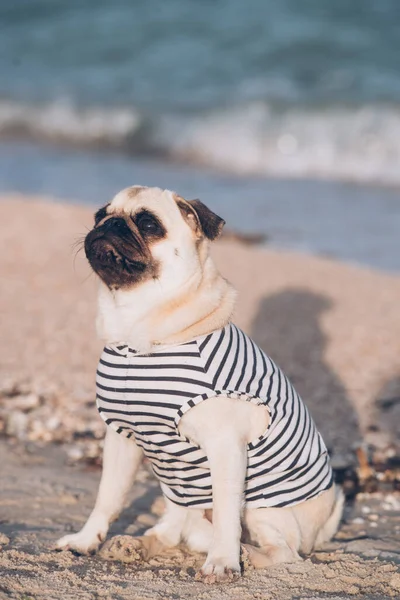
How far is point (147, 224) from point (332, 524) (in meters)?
1.74

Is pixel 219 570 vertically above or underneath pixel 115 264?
underneath

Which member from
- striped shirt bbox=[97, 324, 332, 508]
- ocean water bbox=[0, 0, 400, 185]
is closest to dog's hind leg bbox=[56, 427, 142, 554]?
striped shirt bbox=[97, 324, 332, 508]

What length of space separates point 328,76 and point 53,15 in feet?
28.1

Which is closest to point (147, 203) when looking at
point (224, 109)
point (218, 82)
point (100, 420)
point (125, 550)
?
point (125, 550)

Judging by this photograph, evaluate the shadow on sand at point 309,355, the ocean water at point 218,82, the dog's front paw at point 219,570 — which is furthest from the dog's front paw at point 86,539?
the ocean water at point 218,82

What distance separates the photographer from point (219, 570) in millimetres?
3586

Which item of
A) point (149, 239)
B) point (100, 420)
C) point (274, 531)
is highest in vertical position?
point (149, 239)

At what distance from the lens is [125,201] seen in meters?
4.06

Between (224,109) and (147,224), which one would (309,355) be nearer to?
(147,224)

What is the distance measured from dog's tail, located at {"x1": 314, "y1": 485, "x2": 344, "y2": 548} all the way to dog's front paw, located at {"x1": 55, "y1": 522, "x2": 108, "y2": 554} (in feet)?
3.34

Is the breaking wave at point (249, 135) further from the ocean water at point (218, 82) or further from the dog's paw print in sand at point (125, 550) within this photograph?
the dog's paw print in sand at point (125, 550)

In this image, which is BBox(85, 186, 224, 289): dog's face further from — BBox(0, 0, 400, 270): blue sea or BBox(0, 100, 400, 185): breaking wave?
BBox(0, 100, 400, 185): breaking wave

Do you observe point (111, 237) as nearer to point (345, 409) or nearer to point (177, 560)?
point (177, 560)

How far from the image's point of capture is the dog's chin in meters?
3.82
